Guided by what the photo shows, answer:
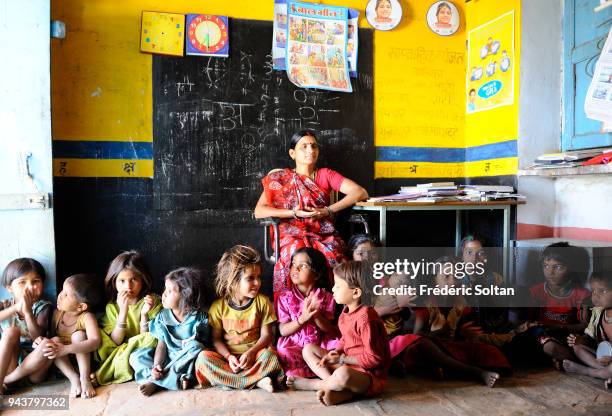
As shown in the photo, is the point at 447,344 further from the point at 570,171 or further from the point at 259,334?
the point at 570,171

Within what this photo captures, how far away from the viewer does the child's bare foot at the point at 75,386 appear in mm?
2349

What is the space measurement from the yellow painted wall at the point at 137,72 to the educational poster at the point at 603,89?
937 mm

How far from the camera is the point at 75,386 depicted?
237cm

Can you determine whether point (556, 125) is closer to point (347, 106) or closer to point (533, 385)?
point (347, 106)

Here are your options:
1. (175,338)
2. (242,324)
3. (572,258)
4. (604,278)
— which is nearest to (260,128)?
(242,324)

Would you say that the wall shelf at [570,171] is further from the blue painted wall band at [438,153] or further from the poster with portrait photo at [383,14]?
the poster with portrait photo at [383,14]

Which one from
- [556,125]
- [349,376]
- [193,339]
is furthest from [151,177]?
[556,125]

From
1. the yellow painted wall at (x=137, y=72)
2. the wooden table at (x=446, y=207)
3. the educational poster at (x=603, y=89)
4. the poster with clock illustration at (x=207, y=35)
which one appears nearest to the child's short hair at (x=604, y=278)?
the wooden table at (x=446, y=207)

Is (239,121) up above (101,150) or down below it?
above

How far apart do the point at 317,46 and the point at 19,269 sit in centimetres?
258

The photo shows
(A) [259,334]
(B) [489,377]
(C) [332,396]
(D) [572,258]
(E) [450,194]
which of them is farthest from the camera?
(E) [450,194]

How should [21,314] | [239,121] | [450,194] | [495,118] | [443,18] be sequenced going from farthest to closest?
[443,18], [495,118], [239,121], [450,194], [21,314]

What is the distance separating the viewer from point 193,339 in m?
2.51

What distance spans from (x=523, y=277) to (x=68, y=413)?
9.94ft
